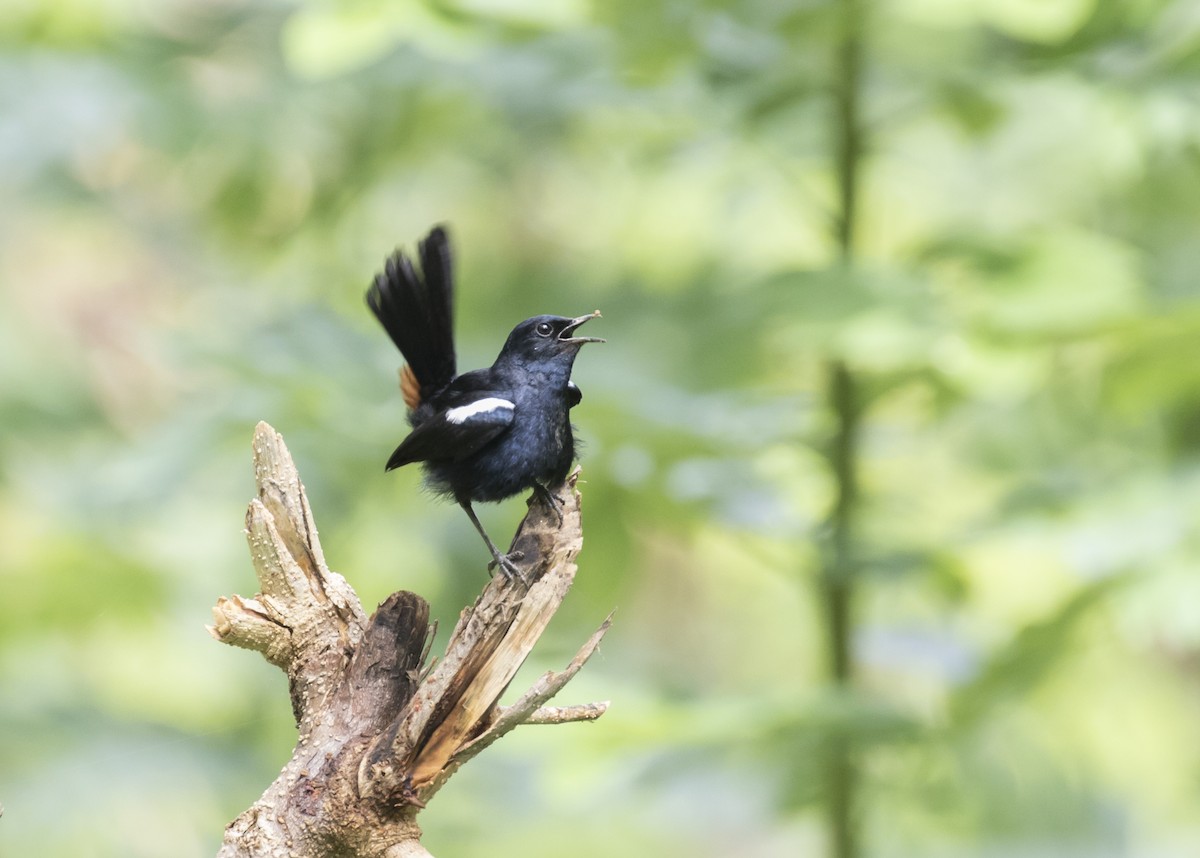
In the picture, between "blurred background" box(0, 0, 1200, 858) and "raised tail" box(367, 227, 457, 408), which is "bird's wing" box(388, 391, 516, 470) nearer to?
"raised tail" box(367, 227, 457, 408)

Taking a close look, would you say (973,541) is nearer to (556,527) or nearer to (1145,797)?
(556,527)

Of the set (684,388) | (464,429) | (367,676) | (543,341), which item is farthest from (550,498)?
(684,388)

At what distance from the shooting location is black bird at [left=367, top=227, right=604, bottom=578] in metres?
2.45

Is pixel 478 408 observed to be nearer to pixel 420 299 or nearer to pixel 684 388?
pixel 420 299

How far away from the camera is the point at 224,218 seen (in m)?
6.45

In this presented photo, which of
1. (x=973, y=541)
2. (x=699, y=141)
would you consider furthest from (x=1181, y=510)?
(x=699, y=141)

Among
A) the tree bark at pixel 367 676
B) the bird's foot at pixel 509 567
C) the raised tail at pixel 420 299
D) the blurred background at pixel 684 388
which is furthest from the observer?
the blurred background at pixel 684 388

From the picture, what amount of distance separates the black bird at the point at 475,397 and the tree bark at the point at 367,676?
13cm

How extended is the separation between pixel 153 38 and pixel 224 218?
3.20 feet

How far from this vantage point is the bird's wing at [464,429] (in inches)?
95.5

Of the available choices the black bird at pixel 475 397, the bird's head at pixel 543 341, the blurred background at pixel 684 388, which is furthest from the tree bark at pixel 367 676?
the blurred background at pixel 684 388

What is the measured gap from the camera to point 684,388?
14.8 feet

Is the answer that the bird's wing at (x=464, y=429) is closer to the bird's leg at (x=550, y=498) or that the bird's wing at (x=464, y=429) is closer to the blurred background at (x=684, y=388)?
the bird's leg at (x=550, y=498)

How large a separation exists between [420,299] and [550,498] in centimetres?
48
